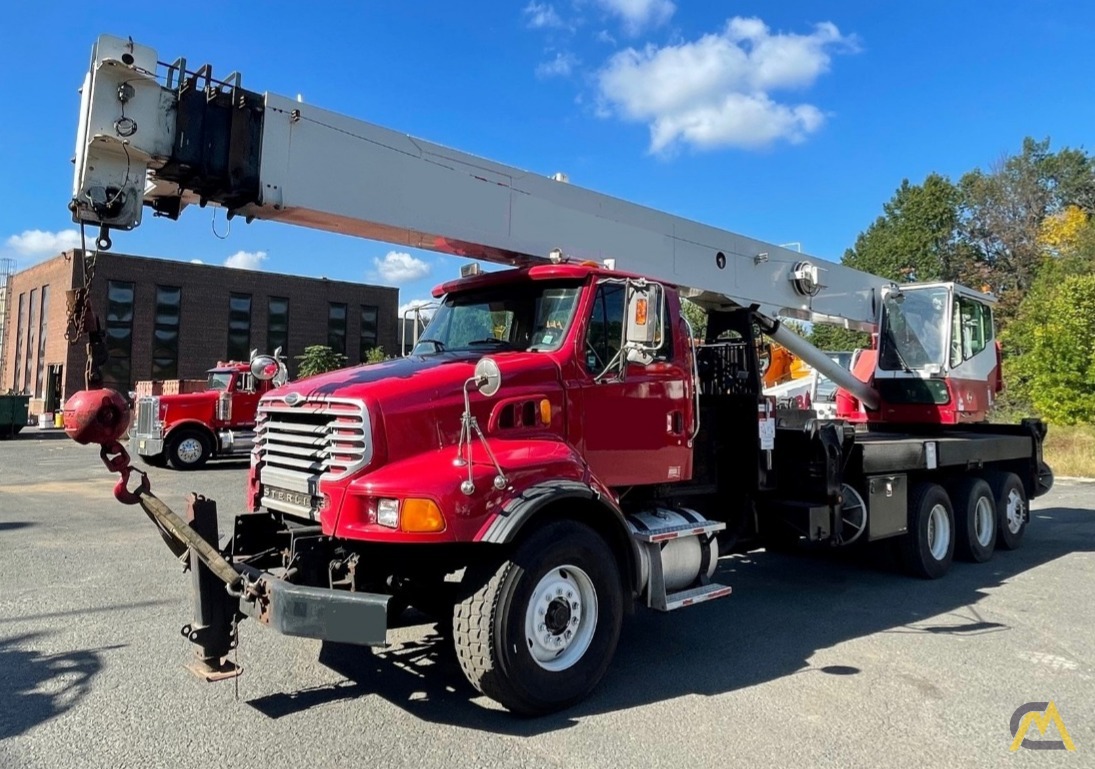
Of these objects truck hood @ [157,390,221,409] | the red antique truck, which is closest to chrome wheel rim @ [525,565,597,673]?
the red antique truck

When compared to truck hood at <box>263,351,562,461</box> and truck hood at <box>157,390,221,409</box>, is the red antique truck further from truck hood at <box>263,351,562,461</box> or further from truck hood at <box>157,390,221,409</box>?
truck hood at <box>263,351,562,461</box>

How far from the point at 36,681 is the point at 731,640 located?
185 inches

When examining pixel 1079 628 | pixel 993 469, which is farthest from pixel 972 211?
pixel 1079 628

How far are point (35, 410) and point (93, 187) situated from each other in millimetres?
45416

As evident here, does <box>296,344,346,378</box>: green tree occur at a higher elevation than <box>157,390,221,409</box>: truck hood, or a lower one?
higher

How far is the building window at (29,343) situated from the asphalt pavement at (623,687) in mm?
41679

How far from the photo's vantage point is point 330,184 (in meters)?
4.89

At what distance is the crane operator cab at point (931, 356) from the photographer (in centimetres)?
977

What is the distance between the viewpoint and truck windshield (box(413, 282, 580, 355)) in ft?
17.6

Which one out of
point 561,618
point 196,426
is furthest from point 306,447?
point 196,426

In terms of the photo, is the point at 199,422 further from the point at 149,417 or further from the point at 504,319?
the point at 504,319

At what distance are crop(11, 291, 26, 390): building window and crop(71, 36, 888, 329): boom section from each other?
157ft

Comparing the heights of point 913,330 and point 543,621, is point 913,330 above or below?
above

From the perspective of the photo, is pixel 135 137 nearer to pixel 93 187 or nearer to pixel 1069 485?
pixel 93 187
